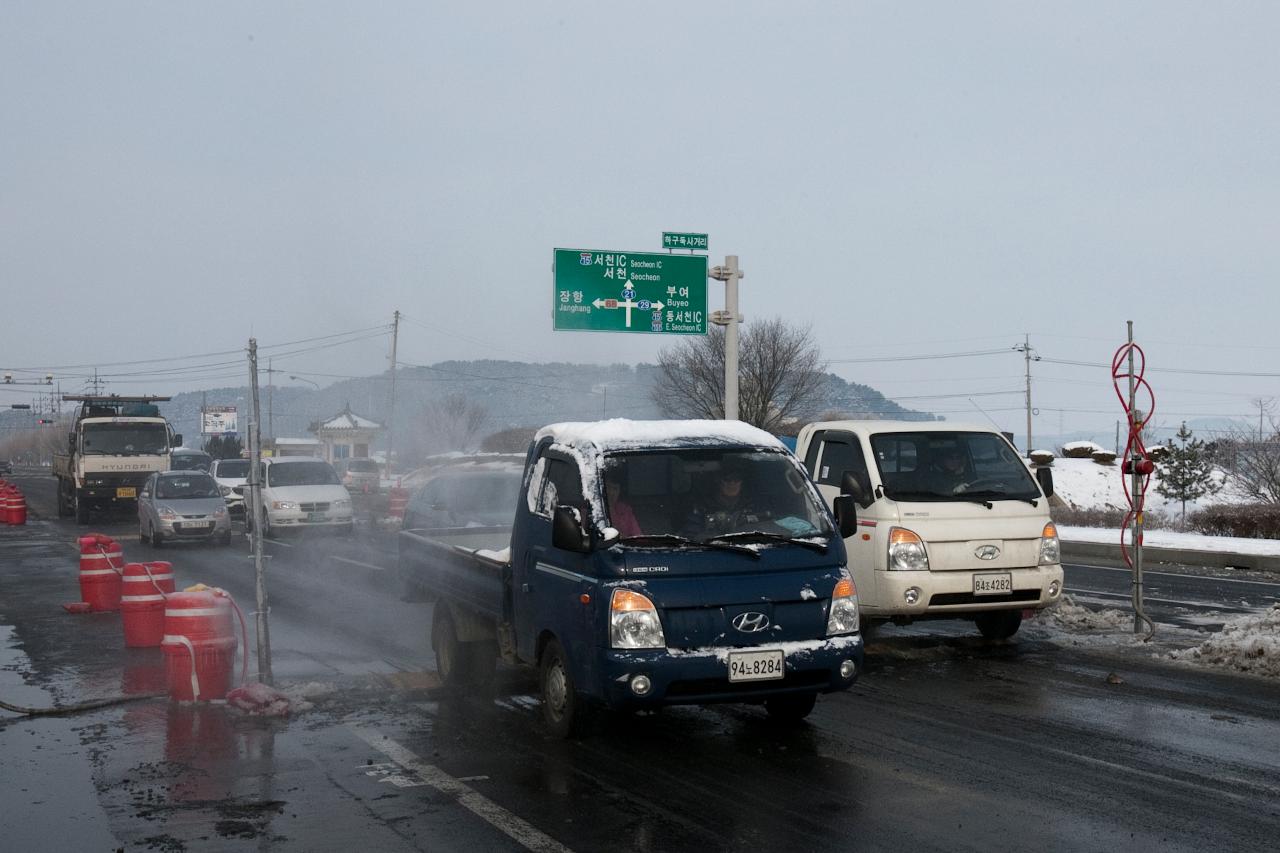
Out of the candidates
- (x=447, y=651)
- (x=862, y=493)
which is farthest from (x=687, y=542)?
(x=862, y=493)

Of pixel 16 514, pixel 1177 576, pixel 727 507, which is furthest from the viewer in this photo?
pixel 16 514

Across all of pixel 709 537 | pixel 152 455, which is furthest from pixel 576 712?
pixel 152 455

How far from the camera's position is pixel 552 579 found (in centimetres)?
776

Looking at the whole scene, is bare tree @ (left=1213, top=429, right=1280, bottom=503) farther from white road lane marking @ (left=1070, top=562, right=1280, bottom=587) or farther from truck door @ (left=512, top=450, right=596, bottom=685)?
truck door @ (left=512, top=450, right=596, bottom=685)

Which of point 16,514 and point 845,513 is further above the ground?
point 845,513

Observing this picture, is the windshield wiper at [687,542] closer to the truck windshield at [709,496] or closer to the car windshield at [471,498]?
the truck windshield at [709,496]

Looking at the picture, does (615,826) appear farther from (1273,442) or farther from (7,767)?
(1273,442)

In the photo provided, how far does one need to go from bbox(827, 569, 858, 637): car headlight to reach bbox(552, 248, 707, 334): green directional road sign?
702 inches

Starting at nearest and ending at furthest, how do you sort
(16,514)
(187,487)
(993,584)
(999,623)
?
(993,584), (999,623), (187,487), (16,514)

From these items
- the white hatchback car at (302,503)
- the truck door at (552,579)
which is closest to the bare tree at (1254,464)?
the white hatchback car at (302,503)

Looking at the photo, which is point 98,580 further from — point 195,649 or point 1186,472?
point 1186,472

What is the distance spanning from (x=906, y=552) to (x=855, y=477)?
791 mm

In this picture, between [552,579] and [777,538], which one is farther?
[552,579]

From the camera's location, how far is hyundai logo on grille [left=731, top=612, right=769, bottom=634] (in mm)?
7148
